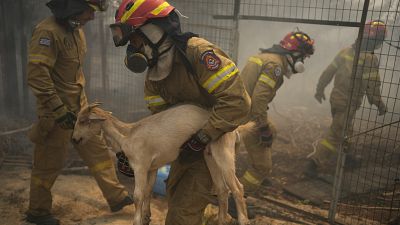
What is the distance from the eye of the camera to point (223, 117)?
2928 mm

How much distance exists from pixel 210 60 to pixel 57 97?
2.01m

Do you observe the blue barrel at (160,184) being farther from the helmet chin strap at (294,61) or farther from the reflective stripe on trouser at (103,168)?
the helmet chin strap at (294,61)

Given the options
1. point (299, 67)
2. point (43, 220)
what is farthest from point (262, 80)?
point (43, 220)

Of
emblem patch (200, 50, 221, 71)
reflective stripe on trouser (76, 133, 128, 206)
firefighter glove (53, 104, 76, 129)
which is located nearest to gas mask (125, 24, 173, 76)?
emblem patch (200, 50, 221, 71)

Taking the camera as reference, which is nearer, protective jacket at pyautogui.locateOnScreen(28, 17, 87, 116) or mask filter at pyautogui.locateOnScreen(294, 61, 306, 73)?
protective jacket at pyautogui.locateOnScreen(28, 17, 87, 116)

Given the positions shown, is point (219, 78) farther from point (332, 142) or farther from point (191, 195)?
point (332, 142)

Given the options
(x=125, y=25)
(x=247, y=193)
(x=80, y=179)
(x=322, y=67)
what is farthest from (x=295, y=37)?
(x=322, y=67)

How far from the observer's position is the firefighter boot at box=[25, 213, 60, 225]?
4453mm

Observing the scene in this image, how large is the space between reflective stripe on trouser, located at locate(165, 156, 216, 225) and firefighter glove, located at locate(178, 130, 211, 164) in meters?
0.09

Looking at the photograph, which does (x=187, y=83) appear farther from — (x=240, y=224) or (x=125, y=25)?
(x=240, y=224)

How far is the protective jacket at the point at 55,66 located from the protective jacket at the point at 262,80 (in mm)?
2292

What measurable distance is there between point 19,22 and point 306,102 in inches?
403

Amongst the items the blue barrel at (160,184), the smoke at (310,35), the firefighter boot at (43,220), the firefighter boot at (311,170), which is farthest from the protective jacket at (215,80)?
the smoke at (310,35)

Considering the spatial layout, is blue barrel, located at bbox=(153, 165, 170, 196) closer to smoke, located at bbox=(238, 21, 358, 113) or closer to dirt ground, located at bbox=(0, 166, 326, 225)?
dirt ground, located at bbox=(0, 166, 326, 225)
